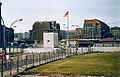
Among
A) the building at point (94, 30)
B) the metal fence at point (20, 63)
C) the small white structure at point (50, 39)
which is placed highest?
the building at point (94, 30)

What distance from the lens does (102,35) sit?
561 feet

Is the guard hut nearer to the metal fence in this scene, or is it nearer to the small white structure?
the small white structure

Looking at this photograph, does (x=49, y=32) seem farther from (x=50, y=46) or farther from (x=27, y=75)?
(x=27, y=75)

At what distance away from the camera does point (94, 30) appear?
6634 inches

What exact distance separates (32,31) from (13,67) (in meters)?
131

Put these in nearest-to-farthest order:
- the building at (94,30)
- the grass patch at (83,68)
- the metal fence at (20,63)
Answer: the metal fence at (20,63) < the grass patch at (83,68) < the building at (94,30)

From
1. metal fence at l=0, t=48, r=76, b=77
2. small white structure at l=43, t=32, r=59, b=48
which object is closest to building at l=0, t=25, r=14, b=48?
metal fence at l=0, t=48, r=76, b=77

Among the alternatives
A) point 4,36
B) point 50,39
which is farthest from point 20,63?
point 50,39

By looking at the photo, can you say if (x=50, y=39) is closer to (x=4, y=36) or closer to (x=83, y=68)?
(x=4, y=36)

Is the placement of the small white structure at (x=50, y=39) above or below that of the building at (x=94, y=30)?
below

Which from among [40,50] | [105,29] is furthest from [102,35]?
[40,50]

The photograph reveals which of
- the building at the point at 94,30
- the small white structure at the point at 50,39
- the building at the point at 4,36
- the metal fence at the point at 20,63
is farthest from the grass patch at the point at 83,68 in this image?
the building at the point at 94,30

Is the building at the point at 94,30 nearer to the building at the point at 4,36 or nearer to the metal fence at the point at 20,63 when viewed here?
the building at the point at 4,36

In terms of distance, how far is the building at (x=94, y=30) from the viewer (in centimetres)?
16769
